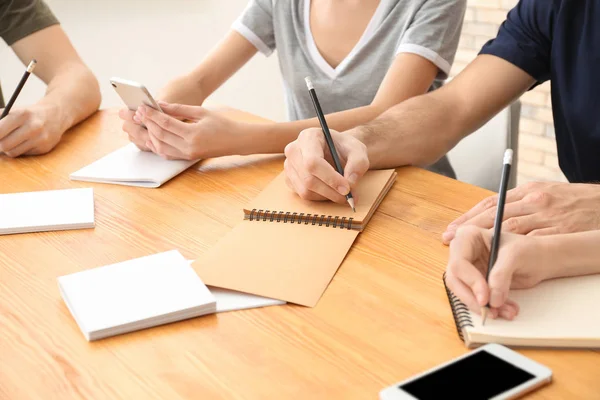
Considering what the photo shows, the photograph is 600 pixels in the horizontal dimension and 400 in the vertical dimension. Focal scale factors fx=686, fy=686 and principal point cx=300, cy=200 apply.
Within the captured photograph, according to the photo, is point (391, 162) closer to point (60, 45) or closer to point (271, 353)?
point (271, 353)

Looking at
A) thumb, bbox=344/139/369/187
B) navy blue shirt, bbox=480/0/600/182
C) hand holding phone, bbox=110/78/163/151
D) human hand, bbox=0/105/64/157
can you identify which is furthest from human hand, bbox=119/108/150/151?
navy blue shirt, bbox=480/0/600/182

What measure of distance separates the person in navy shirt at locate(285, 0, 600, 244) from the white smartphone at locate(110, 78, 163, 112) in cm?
32

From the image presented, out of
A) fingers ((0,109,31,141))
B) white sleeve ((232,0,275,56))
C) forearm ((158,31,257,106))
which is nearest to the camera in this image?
fingers ((0,109,31,141))

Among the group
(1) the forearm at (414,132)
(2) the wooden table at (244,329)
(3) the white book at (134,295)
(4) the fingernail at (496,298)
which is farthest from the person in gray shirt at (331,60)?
(4) the fingernail at (496,298)

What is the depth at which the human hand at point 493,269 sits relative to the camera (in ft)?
2.45

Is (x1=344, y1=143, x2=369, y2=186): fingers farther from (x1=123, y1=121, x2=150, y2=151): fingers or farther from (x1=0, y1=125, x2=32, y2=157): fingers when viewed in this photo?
(x1=0, y1=125, x2=32, y2=157): fingers

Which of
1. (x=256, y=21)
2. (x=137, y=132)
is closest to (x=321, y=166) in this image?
(x=137, y=132)

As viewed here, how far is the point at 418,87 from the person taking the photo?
5.08ft

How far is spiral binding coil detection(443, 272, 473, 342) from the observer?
740 millimetres

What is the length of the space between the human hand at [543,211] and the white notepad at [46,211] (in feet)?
1.84

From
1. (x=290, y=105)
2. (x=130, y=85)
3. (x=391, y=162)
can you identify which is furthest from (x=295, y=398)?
(x=290, y=105)

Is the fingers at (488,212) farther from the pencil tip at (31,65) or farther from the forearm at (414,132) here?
the pencil tip at (31,65)

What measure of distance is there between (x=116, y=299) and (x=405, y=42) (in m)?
1.01

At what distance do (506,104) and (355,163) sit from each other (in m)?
0.50
